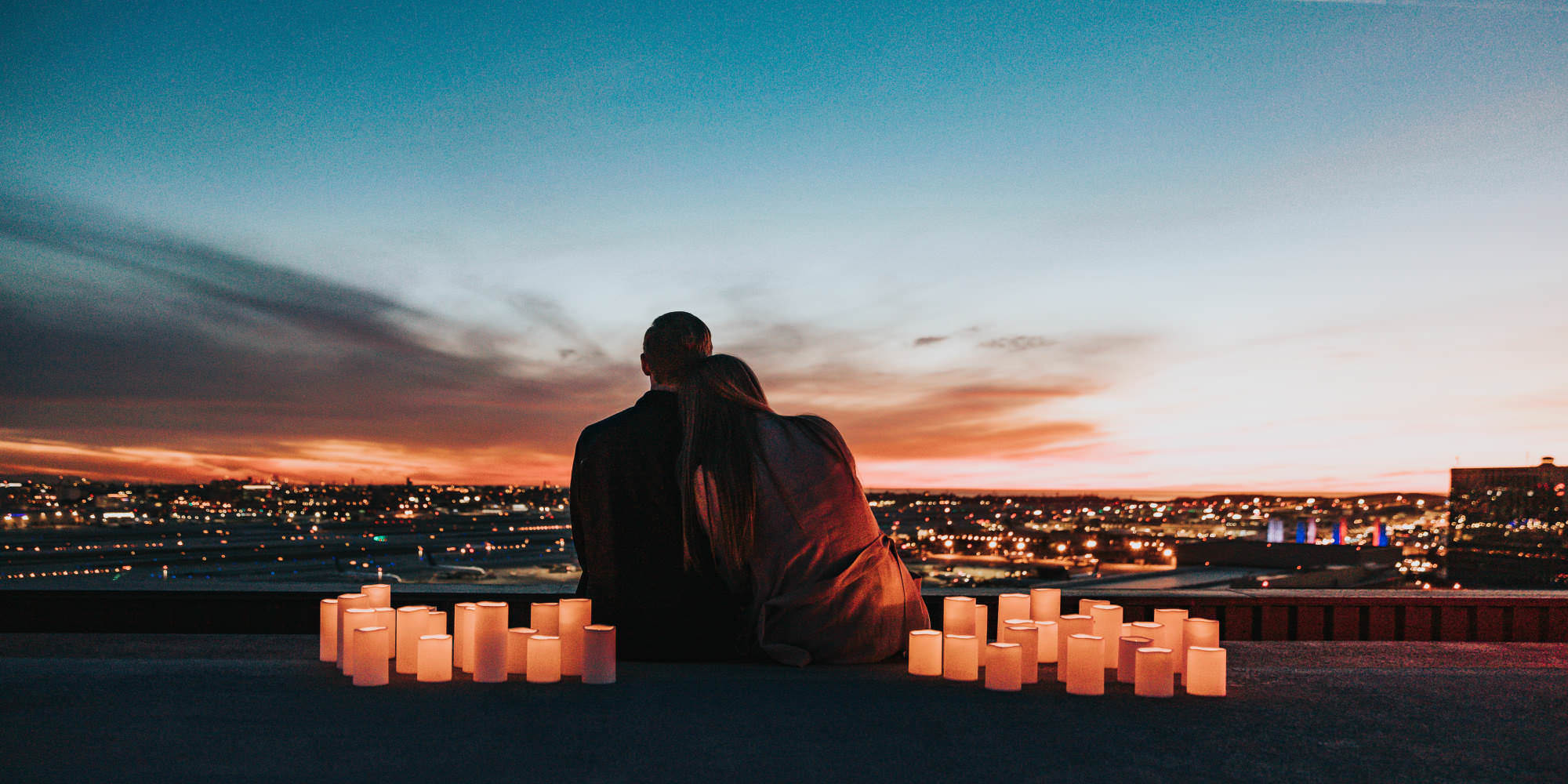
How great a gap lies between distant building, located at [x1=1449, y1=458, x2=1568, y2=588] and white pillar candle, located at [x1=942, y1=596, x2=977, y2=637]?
3204 centimetres

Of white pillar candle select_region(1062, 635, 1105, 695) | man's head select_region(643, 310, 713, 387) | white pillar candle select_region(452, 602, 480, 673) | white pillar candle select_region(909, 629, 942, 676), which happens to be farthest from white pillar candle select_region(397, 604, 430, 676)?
white pillar candle select_region(1062, 635, 1105, 695)

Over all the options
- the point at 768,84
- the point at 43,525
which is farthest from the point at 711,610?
the point at 43,525

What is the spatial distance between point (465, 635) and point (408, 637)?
0.64ft

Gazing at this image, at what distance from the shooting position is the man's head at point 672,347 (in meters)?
3.71

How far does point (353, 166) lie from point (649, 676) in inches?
434

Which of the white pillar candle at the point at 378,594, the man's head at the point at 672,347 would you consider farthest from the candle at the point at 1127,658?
the white pillar candle at the point at 378,594

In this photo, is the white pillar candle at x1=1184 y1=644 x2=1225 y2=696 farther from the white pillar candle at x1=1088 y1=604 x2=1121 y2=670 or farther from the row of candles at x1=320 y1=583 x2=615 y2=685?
the row of candles at x1=320 y1=583 x2=615 y2=685

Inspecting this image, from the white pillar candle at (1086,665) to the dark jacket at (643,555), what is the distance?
122cm

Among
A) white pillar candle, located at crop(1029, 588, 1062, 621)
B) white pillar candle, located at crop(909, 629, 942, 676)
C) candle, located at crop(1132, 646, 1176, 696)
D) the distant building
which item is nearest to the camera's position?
candle, located at crop(1132, 646, 1176, 696)

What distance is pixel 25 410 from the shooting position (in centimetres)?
4778

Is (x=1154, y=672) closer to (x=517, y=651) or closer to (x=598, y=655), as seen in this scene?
(x=598, y=655)

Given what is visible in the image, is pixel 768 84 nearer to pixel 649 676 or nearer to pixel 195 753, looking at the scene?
pixel 649 676

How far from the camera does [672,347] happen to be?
371 cm

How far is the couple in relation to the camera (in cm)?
348
